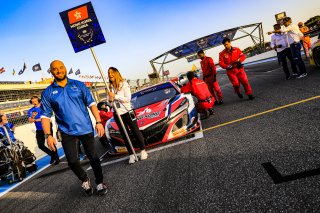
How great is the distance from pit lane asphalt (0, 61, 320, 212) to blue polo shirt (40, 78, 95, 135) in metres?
0.96

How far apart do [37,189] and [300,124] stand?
4632 millimetres

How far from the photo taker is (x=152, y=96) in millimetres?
5816

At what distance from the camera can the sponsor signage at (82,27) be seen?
169 inches

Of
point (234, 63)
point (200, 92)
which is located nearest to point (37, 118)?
point (200, 92)

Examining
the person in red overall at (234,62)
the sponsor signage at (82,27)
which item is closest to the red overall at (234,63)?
the person in red overall at (234,62)

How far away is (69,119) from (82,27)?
2027 mm

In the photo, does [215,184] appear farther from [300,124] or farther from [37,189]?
[37,189]

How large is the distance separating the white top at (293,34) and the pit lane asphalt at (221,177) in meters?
3.29

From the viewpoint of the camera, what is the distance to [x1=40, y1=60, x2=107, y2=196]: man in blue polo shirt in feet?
10.3

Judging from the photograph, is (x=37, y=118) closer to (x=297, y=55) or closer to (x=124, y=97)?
(x=124, y=97)

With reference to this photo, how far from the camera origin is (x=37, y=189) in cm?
439

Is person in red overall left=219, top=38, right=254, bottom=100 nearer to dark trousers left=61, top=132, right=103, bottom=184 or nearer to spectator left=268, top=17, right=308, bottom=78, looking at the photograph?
spectator left=268, top=17, right=308, bottom=78

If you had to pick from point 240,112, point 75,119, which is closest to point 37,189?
A: point 75,119

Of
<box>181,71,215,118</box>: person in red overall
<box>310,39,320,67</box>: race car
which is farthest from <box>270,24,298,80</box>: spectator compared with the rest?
<box>181,71,215,118</box>: person in red overall
